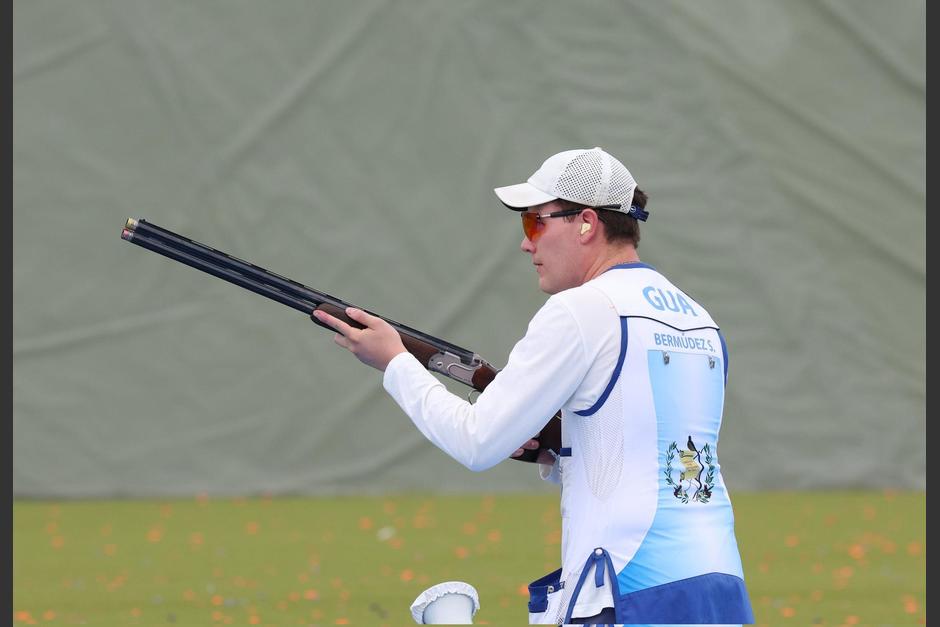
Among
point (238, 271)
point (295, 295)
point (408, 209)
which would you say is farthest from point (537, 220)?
point (408, 209)

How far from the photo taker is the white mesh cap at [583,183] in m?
2.76

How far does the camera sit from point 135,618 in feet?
19.3

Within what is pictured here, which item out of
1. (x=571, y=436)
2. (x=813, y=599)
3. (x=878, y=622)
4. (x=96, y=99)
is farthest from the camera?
(x=96, y=99)

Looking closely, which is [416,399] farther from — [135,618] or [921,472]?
[921,472]

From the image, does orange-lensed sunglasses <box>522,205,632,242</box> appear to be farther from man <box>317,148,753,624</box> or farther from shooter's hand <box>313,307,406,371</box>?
shooter's hand <box>313,307,406,371</box>

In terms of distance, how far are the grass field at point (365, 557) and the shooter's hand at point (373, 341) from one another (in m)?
2.89

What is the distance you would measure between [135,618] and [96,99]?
4.95 meters

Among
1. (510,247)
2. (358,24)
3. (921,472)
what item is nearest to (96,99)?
(358,24)

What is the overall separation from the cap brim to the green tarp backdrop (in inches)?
277

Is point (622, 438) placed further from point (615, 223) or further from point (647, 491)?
point (615, 223)

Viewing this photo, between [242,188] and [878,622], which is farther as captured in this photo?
[242,188]

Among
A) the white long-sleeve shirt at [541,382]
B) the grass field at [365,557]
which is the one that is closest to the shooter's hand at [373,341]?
the white long-sleeve shirt at [541,382]

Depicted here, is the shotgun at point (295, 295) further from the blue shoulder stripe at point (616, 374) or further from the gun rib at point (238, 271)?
the blue shoulder stripe at point (616, 374)

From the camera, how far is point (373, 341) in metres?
2.97
